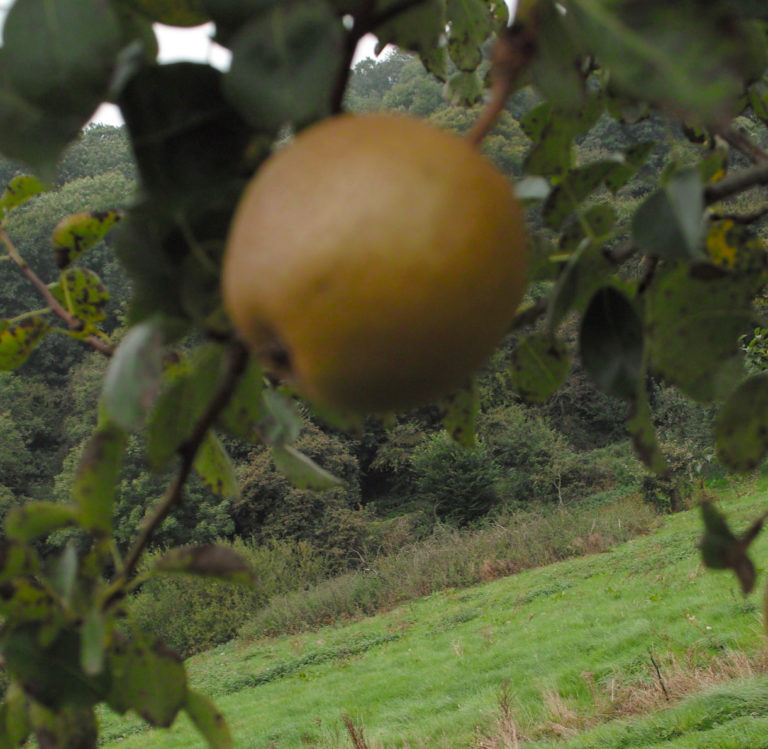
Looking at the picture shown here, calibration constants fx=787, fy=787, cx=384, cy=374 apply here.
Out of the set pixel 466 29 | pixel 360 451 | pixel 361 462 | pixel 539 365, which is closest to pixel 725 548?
pixel 539 365

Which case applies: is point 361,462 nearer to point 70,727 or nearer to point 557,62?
point 70,727

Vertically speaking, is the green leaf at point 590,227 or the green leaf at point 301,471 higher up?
the green leaf at point 590,227

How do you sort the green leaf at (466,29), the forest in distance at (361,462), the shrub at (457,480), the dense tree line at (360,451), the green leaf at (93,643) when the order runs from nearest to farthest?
the green leaf at (93,643)
the green leaf at (466,29)
the forest in distance at (361,462)
the dense tree line at (360,451)
the shrub at (457,480)

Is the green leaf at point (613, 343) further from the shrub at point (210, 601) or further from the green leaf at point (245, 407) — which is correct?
the shrub at point (210, 601)

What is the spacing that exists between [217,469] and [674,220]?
1.03 feet

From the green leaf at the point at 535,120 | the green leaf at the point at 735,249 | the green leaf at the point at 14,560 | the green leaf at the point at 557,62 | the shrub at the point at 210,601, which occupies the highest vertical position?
the green leaf at the point at 535,120

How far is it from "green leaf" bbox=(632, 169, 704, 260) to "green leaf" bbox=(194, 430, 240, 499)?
0.29m

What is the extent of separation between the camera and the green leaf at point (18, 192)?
51cm

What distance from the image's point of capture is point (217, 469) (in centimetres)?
49

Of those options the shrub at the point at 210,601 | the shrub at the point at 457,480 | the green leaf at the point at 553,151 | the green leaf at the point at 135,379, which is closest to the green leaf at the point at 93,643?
the green leaf at the point at 135,379

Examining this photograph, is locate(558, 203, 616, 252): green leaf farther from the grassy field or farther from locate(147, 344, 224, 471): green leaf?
the grassy field

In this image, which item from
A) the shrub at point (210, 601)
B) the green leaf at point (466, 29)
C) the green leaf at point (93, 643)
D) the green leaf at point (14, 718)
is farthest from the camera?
the shrub at point (210, 601)

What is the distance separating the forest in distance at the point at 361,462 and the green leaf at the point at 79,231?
8033 mm

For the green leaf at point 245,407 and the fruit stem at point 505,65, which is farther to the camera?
the green leaf at point 245,407
